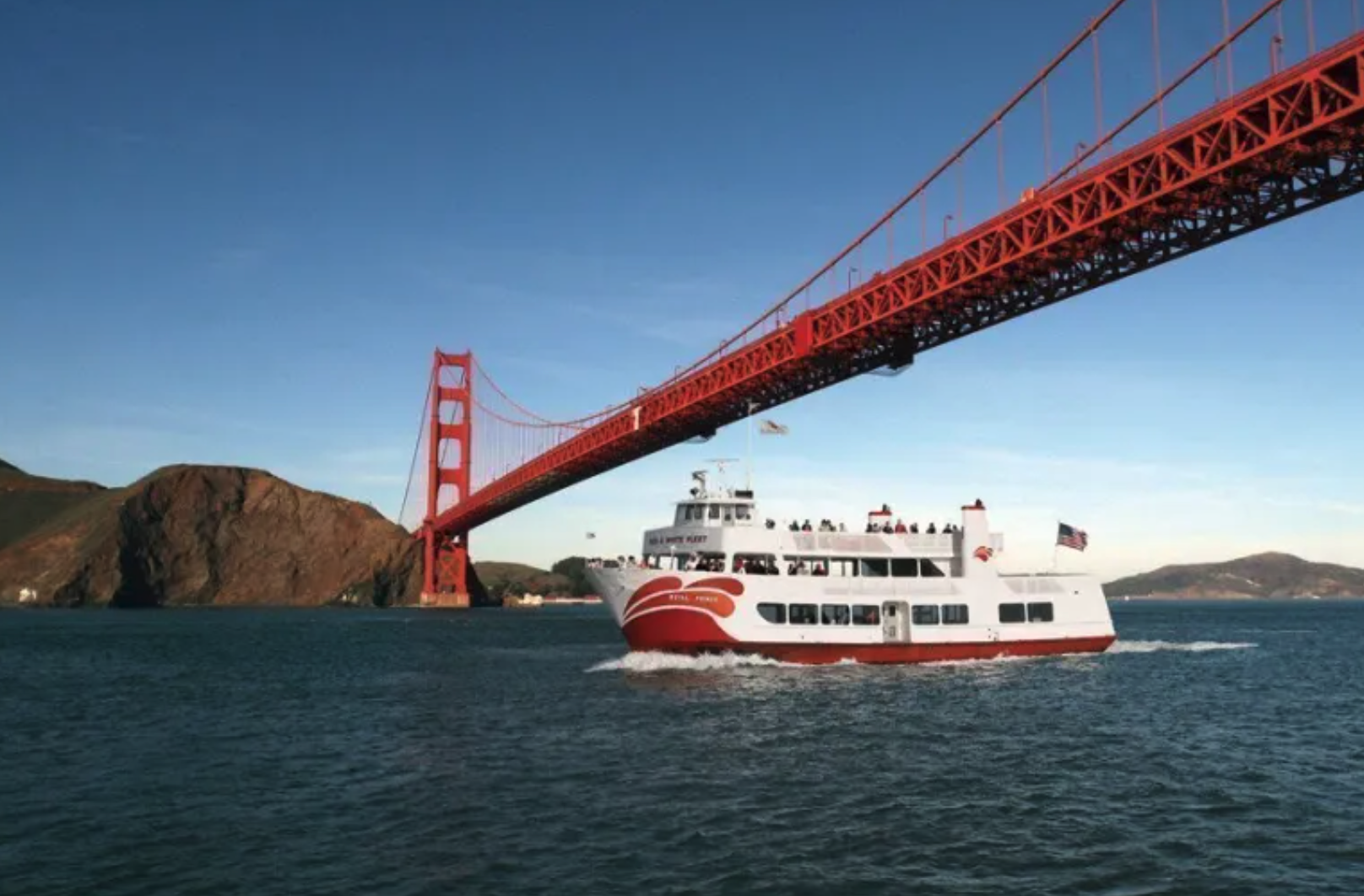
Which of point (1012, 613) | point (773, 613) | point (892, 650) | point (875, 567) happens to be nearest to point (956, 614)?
point (1012, 613)

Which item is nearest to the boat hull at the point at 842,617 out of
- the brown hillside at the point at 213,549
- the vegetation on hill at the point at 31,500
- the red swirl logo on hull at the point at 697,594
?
the red swirl logo on hull at the point at 697,594

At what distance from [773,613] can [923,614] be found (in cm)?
630

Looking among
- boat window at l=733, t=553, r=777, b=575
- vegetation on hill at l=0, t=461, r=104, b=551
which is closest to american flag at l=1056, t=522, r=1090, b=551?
boat window at l=733, t=553, r=777, b=575

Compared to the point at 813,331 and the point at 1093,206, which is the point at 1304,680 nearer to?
the point at 1093,206

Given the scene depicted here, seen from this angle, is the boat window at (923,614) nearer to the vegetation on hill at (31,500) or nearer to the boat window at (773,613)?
the boat window at (773,613)

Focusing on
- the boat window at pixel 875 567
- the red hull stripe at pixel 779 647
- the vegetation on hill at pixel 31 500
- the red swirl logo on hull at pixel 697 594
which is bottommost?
the red hull stripe at pixel 779 647

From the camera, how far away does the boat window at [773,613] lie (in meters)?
36.2

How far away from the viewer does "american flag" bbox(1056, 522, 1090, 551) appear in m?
41.9

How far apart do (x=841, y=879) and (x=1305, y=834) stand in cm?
770

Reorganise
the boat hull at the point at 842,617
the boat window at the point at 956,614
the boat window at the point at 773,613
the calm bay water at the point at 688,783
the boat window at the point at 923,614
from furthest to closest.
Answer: the boat window at the point at 956,614 < the boat window at the point at 923,614 < the boat window at the point at 773,613 < the boat hull at the point at 842,617 < the calm bay water at the point at 688,783

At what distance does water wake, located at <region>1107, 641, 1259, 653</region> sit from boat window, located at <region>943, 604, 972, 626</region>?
41.4ft

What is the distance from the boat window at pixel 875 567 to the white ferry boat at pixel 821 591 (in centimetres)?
5

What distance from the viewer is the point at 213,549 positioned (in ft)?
470

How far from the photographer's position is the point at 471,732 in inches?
953
